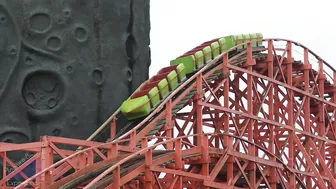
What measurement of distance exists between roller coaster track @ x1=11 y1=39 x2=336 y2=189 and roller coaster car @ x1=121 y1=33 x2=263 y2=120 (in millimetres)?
356

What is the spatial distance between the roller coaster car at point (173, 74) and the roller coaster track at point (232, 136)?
0.36 meters

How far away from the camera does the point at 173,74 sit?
23750mm

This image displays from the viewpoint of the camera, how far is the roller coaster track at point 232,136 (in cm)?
1864

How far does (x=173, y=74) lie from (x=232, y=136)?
3013 mm

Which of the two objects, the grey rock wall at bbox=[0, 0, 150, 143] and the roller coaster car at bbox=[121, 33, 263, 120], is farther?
the roller coaster car at bbox=[121, 33, 263, 120]

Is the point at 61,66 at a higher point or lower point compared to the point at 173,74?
higher

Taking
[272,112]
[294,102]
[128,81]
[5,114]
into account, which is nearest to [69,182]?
[5,114]

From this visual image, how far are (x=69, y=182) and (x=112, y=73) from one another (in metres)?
6.61

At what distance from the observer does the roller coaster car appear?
22.8m

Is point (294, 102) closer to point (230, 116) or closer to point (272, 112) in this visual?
point (272, 112)

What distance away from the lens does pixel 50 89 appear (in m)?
23.0

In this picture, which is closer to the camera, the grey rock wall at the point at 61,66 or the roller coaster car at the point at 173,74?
the grey rock wall at the point at 61,66

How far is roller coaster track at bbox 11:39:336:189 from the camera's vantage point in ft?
61.2

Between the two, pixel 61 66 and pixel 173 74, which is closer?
pixel 61 66
